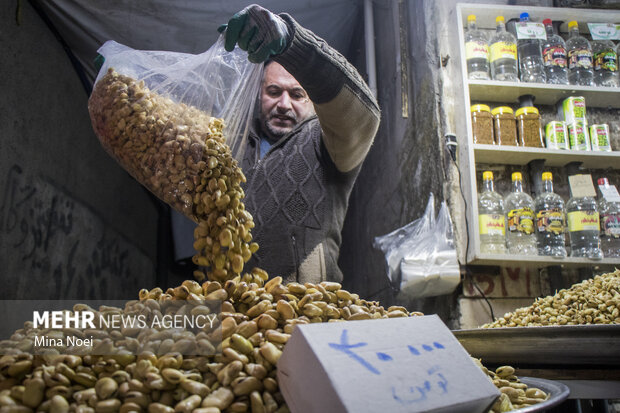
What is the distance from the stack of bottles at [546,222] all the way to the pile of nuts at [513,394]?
4.05 feet

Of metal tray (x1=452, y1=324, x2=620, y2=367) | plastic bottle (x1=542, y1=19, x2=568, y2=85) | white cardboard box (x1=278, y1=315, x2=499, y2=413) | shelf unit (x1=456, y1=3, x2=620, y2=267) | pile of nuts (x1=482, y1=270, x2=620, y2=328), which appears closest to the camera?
white cardboard box (x1=278, y1=315, x2=499, y2=413)

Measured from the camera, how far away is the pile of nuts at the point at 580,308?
110 centimetres

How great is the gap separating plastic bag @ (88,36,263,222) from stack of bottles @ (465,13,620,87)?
4.46ft

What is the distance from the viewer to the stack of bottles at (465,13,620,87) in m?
2.10

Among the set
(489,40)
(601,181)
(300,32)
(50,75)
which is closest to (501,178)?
(601,181)

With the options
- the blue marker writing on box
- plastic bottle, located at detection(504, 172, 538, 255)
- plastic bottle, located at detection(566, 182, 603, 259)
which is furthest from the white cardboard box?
plastic bottle, located at detection(566, 182, 603, 259)

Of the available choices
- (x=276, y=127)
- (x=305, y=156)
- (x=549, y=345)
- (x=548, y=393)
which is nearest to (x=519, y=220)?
(x=305, y=156)

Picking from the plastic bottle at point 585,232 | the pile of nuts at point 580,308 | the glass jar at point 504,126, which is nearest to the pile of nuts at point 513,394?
the pile of nuts at point 580,308

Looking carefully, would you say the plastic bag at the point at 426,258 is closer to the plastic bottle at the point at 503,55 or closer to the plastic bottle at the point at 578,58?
the plastic bottle at the point at 503,55

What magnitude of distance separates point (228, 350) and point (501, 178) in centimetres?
188

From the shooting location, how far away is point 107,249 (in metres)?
3.10

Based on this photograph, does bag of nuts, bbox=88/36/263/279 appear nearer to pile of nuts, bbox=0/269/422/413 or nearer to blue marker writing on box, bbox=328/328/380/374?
pile of nuts, bbox=0/269/422/413

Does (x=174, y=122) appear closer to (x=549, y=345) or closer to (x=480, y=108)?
(x=549, y=345)

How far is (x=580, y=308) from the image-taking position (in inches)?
46.4
